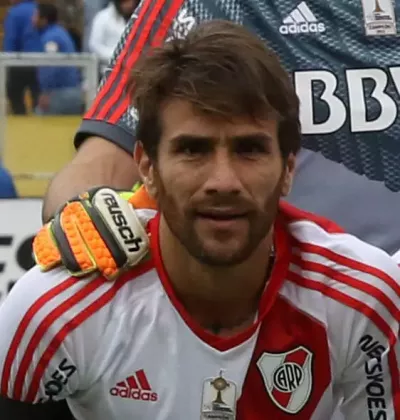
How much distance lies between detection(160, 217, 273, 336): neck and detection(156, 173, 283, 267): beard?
5cm

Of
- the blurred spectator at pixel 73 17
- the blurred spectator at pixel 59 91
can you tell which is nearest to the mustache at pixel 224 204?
the blurred spectator at pixel 59 91

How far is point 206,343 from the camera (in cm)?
204

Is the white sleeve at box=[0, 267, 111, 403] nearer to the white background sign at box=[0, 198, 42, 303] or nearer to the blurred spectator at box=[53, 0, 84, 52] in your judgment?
the white background sign at box=[0, 198, 42, 303]

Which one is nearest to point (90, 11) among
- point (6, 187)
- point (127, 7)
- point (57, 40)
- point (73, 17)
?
point (73, 17)

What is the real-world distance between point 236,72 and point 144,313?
1.28 feet

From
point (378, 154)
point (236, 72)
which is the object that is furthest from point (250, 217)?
point (378, 154)

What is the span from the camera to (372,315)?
2045 mm

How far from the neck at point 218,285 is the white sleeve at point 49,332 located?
0.12 meters

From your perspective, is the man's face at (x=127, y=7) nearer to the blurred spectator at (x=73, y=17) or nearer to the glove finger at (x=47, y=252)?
the blurred spectator at (x=73, y=17)

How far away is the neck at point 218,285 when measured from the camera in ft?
6.66

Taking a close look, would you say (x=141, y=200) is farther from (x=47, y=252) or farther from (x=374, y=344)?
(x=374, y=344)

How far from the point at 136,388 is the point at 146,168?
1.10 feet

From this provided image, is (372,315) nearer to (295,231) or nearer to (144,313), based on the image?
(295,231)

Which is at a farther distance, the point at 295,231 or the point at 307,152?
the point at 307,152
